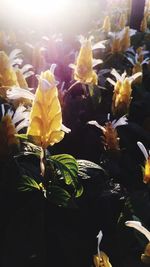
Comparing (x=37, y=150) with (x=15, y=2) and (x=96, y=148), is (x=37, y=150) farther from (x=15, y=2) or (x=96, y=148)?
(x=15, y=2)

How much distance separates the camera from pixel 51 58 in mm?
4578

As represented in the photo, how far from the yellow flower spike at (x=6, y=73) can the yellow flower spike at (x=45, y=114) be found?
730 mm

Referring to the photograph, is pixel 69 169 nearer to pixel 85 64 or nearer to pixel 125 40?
pixel 85 64

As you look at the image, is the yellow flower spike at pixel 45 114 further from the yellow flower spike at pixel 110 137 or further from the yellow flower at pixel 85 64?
the yellow flower at pixel 85 64

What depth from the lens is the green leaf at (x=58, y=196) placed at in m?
1.97

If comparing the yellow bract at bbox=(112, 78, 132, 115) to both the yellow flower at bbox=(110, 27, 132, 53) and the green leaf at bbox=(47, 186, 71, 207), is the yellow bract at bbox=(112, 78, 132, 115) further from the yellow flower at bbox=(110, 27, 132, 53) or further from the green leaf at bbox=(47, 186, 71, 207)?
the yellow flower at bbox=(110, 27, 132, 53)

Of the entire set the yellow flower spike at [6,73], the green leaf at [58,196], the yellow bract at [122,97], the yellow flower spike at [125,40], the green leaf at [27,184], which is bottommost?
the green leaf at [58,196]

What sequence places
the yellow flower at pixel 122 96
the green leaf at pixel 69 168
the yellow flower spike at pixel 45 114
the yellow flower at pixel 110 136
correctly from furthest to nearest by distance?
the yellow flower at pixel 122 96 < the yellow flower at pixel 110 136 < the green leaf at pixel 69 168 < the yellow flower spike at pixel 45 114

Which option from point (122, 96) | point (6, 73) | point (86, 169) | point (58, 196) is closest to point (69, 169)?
point (58, 196)

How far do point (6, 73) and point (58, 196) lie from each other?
89 centimetres

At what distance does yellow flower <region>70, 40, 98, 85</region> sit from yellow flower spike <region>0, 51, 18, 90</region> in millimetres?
553

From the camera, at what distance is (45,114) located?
182 cm

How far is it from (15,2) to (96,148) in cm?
908

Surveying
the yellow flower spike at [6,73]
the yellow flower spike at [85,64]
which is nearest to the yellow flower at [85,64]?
the yellow flower spike at [85,64]
